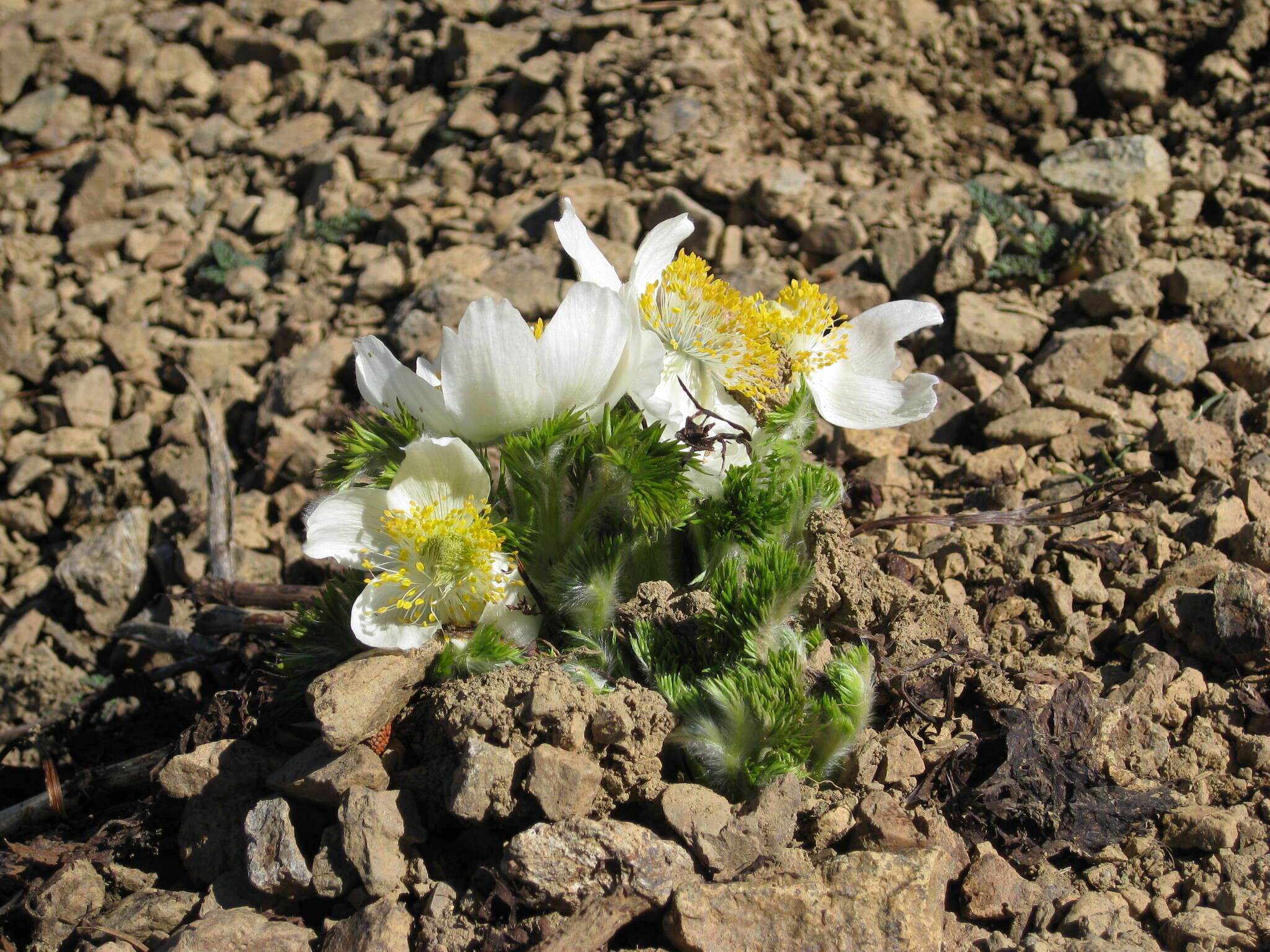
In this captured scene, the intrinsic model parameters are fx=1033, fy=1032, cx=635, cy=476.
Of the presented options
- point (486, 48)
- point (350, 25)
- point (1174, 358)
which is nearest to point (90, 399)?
point (486, 48)

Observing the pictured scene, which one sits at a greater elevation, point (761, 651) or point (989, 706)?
point (761, 651)

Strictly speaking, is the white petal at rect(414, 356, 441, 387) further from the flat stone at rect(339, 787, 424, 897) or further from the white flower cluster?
the flat stone at rect(339, 787, 424, 897)

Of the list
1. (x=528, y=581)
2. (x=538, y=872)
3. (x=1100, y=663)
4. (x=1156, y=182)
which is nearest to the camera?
(x=538, y=872)

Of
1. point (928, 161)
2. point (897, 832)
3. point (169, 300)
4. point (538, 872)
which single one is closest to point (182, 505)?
point (169, 300)

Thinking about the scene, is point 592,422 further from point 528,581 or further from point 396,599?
point 396,599

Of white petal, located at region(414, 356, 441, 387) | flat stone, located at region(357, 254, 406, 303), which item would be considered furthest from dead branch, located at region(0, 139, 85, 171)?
white petal, located at region(414, 356, 441, 387)

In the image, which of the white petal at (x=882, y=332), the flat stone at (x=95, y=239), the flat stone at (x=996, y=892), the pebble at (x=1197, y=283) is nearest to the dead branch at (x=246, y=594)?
the white petal at (x=882, y=332)
